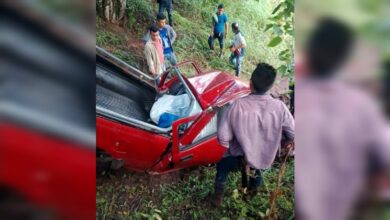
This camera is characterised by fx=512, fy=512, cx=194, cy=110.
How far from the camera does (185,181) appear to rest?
1.74 m

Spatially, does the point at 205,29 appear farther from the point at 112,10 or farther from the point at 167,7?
the point at 112,10

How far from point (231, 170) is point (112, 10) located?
661 millimetres

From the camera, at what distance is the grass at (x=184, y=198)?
5.49ft

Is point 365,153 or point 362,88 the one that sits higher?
point 362,88

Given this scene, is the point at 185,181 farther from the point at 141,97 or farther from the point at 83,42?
the point at 83,42

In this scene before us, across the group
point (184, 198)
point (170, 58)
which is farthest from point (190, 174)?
point (170, 58)

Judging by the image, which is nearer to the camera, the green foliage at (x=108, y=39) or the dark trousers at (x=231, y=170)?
the green foliage at (x=108, y=39)

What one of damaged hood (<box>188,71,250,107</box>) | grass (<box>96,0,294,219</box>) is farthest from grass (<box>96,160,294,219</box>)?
damaged hood (<box>188,71,250,107</box>)

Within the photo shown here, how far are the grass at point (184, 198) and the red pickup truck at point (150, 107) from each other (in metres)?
0.05

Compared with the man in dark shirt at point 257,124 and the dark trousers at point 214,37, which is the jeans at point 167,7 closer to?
the dark trousers at point 214,37

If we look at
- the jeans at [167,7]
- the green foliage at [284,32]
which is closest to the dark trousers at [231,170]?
the green foliage at [284,32]

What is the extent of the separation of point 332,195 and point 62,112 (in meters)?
0.76

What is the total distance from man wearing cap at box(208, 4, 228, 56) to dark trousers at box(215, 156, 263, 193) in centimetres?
36

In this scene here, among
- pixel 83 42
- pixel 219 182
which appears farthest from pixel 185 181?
pixel 83 42
